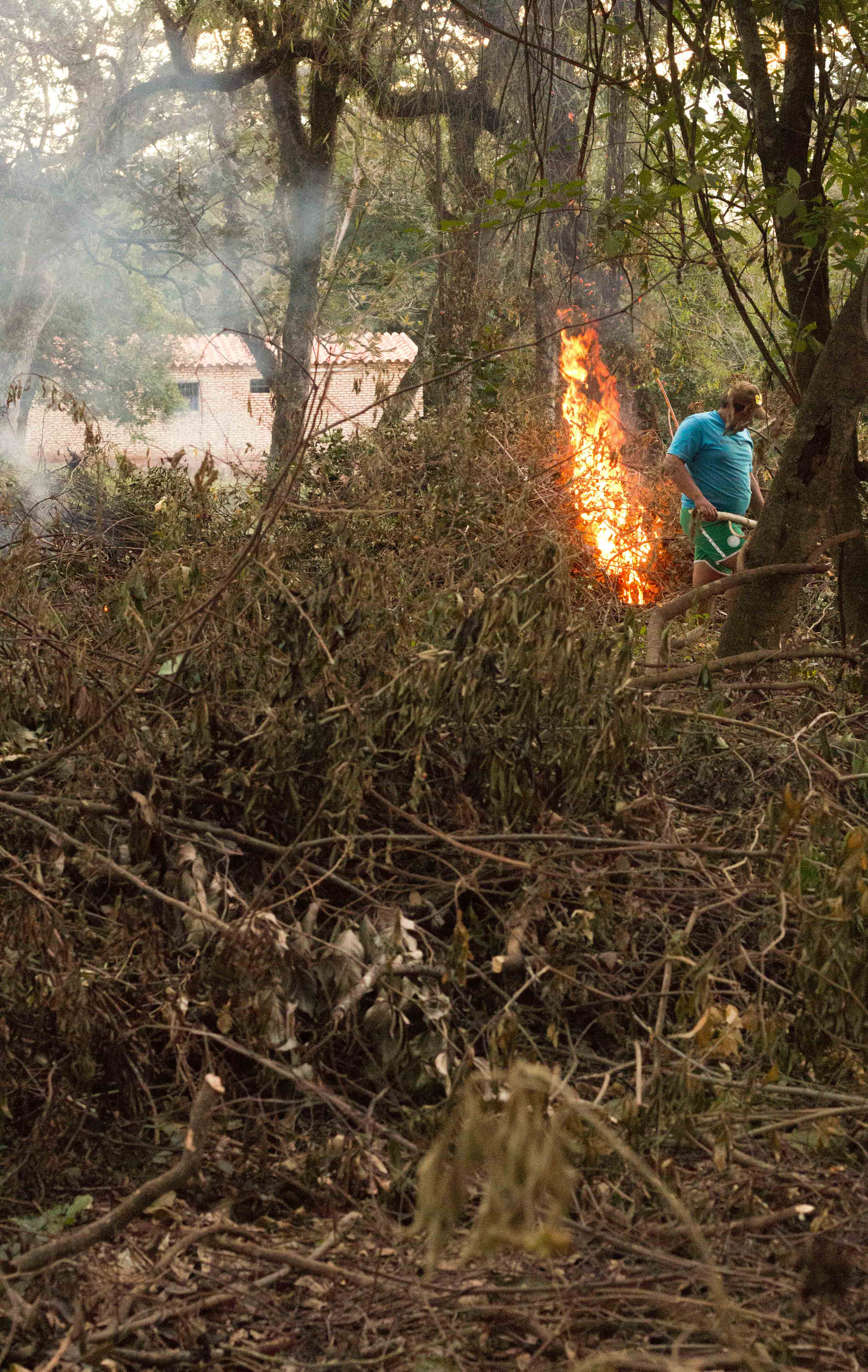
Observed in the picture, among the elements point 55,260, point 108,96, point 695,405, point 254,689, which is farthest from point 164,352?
point 254,689

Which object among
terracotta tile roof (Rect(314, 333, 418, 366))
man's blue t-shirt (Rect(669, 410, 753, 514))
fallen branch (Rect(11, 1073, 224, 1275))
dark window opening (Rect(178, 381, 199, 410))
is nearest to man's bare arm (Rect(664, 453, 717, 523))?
man's blue t-shirt (Rect(669, 410, 753, 514))

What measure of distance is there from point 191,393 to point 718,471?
22242 millimetres

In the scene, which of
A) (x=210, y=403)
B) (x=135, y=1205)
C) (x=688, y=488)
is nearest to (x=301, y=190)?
(x=210, y=403)

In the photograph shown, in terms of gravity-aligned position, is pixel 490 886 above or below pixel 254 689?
below

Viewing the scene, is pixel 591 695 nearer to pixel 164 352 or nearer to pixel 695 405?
pixel 695 405

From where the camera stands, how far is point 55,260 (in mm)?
18562

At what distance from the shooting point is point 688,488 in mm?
6383

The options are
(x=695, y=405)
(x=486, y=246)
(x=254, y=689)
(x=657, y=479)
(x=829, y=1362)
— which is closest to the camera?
(x=829, y=1362)

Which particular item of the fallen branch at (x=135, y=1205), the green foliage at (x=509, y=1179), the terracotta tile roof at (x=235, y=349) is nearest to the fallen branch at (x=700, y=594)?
the fallen branch at (x=135, y=1205)

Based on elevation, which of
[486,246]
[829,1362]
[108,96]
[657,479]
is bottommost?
[829,1362]

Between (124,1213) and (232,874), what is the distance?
1017 millimetres

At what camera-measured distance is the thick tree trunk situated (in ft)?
14.9

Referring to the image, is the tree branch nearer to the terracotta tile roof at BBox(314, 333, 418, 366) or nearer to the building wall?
the terracotta tile roof at BBox(314, 333, 418, 366)

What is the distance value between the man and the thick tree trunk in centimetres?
166
